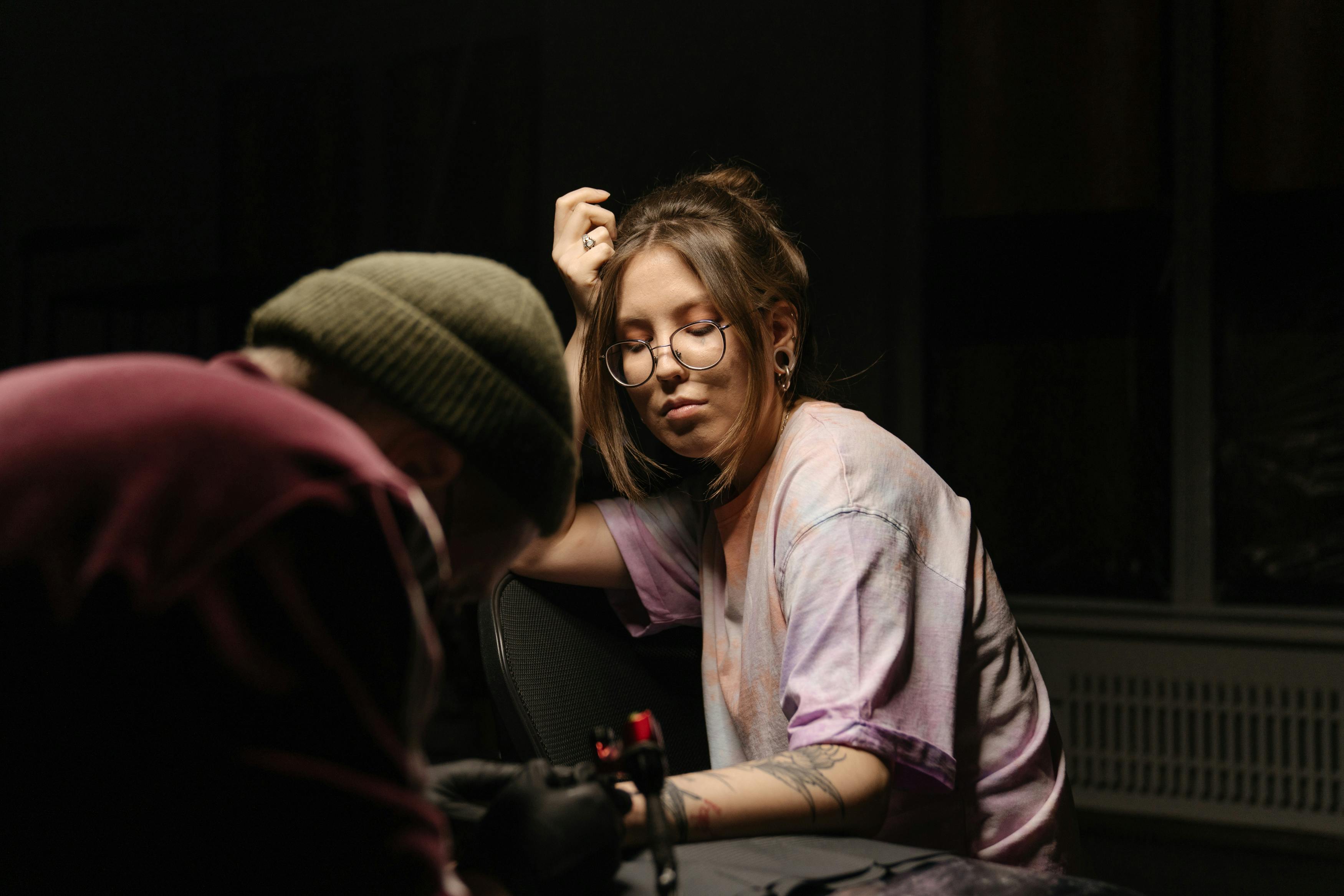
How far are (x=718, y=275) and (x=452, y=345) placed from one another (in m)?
0.60

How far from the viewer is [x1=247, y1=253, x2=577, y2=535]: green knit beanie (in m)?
0.55

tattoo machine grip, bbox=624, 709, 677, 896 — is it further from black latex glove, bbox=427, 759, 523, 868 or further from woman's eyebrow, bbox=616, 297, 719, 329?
woman's eyebrow, bbox=616, 297, 719, 329

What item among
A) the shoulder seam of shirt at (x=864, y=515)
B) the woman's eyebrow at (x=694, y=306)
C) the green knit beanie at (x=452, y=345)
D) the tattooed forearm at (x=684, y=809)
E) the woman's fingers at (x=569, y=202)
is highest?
the woman's fingers at (x=569, y=202)

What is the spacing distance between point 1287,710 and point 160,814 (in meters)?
2.76

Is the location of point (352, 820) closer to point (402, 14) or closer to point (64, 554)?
point (64, 554)

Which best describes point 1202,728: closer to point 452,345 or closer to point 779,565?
point 779,565

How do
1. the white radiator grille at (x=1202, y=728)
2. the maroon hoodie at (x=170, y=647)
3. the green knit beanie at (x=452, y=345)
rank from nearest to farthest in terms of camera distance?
the maroon hoodie at (x=170, y=647) → the green knit beanie at (x=452, y=345) → the white radiator grille at (x=1202, y=728)

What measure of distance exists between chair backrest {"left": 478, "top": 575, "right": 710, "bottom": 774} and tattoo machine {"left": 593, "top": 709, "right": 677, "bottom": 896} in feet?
1.17

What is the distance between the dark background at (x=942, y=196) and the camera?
251cm

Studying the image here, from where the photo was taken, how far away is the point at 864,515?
95 centimetres

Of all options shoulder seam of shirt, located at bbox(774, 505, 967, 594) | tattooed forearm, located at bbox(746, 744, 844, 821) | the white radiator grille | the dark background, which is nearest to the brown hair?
shoulder seam of shirt, located at bbox(774, 505, 967, 594)

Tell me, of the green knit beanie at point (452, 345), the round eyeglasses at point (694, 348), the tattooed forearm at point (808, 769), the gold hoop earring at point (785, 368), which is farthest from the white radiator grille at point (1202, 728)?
the green knit beanie at point (452, 345)

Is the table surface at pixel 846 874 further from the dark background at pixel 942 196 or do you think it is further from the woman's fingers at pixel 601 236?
the dark background at pixel 942 196

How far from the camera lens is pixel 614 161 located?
2.59 metres
